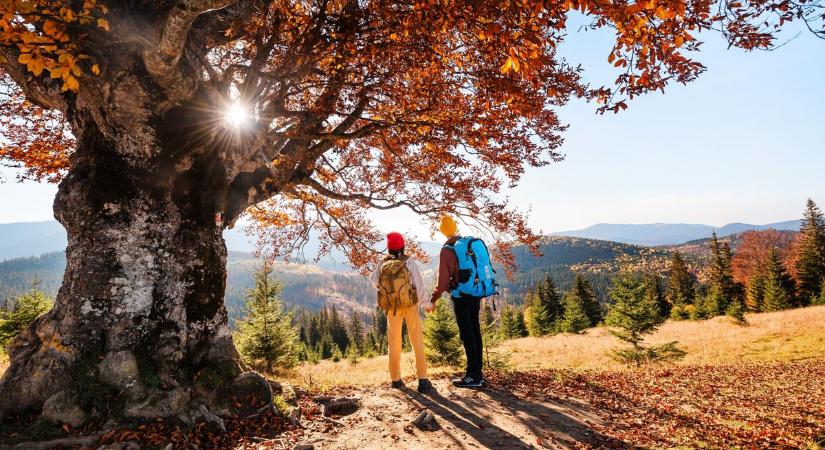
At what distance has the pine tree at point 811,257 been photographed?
33812 millimetres

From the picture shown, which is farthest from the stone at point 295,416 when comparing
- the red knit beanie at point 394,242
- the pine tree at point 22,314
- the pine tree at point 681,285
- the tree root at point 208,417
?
the pine tree at point 681,285

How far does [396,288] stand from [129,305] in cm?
335

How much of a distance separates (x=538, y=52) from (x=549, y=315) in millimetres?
43982

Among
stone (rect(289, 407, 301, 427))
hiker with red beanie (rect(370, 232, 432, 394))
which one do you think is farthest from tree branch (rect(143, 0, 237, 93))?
stone (rect(289, 407, 301, 427))

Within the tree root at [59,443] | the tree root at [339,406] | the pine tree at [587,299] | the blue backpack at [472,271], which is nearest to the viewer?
the tree root at [59,443]

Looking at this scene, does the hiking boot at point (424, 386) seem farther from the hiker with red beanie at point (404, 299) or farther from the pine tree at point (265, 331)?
the pine tree at point (265, 331)

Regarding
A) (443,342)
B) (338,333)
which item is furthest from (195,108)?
(338,333)

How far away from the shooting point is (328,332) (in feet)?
227

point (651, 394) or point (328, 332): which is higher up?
point (651, 394)

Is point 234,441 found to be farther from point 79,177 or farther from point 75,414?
point 79,177

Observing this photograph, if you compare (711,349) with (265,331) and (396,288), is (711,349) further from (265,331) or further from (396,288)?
(265,331)

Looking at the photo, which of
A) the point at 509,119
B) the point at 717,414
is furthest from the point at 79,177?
the point at 717,414

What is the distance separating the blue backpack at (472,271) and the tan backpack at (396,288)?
2.31 ft

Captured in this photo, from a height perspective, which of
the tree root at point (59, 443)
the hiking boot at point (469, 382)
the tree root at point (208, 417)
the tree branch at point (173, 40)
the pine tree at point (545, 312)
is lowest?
the pine tree at point (545, 312)
